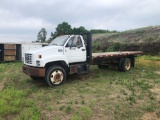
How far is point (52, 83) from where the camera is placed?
871 cm

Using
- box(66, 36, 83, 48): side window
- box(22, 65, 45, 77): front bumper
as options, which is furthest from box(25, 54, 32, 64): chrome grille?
box(66, 36, 83, 48): side window

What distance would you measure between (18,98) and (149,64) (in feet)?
35.2

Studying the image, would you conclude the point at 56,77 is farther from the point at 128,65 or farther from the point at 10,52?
the point at 10,52

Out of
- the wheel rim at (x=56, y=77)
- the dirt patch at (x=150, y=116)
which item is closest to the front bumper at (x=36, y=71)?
the wheel rim at (x=56, y=77)

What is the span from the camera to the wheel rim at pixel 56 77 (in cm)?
870

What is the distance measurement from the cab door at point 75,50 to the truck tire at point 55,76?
0.77 meters

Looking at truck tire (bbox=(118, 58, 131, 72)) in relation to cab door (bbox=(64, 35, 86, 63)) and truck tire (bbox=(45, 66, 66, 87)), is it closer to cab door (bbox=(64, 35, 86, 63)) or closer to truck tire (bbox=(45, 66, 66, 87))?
cab door (bbox=(64, 35, 86, 63))

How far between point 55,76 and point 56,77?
0.09 m

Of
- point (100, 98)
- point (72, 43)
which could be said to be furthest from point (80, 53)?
point (100, 98)

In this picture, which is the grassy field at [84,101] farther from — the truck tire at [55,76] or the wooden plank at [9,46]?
the wooden plank at [9,46]

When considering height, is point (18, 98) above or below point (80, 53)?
below

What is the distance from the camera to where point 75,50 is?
9.48 metres

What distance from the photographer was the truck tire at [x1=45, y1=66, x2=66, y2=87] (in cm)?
855

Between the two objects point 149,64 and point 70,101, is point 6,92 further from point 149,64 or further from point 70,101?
point 149,64
